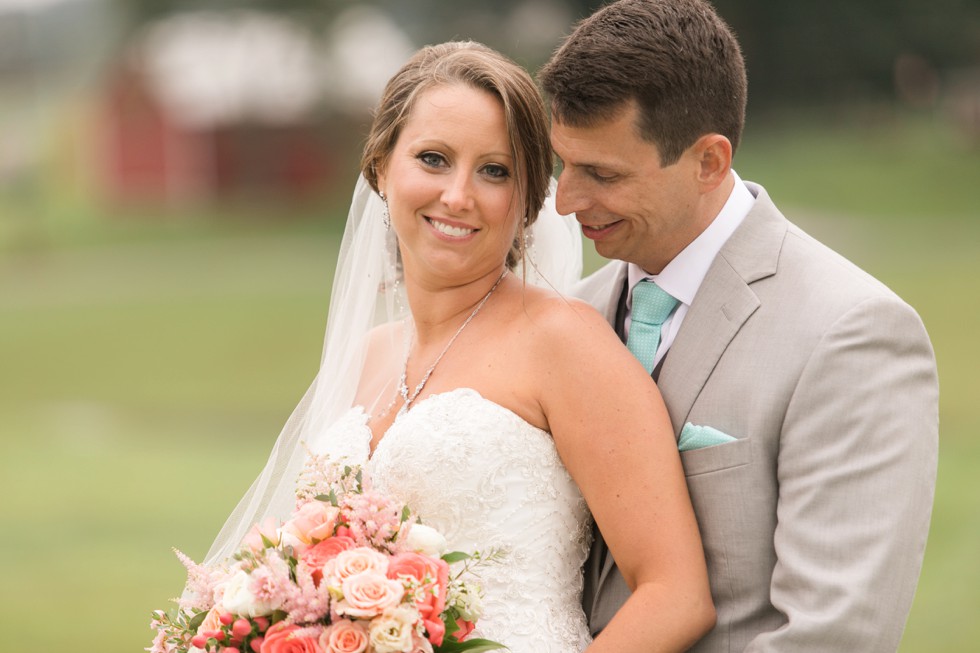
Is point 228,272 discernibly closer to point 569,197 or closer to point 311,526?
point 569,197

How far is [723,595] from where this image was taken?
3.55m

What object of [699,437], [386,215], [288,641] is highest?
[386,215]

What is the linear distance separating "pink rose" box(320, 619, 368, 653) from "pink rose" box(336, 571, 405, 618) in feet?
0.14

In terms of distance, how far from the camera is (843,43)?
43.5 m

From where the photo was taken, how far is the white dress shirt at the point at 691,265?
3848mm

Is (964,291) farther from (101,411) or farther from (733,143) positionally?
(733,143)

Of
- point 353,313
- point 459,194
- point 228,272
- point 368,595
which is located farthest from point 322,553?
point 228,272

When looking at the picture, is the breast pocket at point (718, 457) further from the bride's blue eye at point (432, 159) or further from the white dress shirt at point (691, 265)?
the bride's blue eye at point (432, 159)

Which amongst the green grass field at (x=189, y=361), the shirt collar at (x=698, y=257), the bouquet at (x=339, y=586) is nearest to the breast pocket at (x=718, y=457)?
the shirt collar at (x=698, y=257)

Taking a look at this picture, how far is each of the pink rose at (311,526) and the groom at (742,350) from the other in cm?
94

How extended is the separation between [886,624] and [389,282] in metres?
2.08

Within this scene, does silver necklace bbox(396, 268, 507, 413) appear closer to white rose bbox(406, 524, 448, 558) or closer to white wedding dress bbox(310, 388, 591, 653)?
white wedding dress bbox(310, 388, 591, 653)

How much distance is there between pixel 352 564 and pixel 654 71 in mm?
1635

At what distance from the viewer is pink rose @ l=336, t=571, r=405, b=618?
9.84 ft
